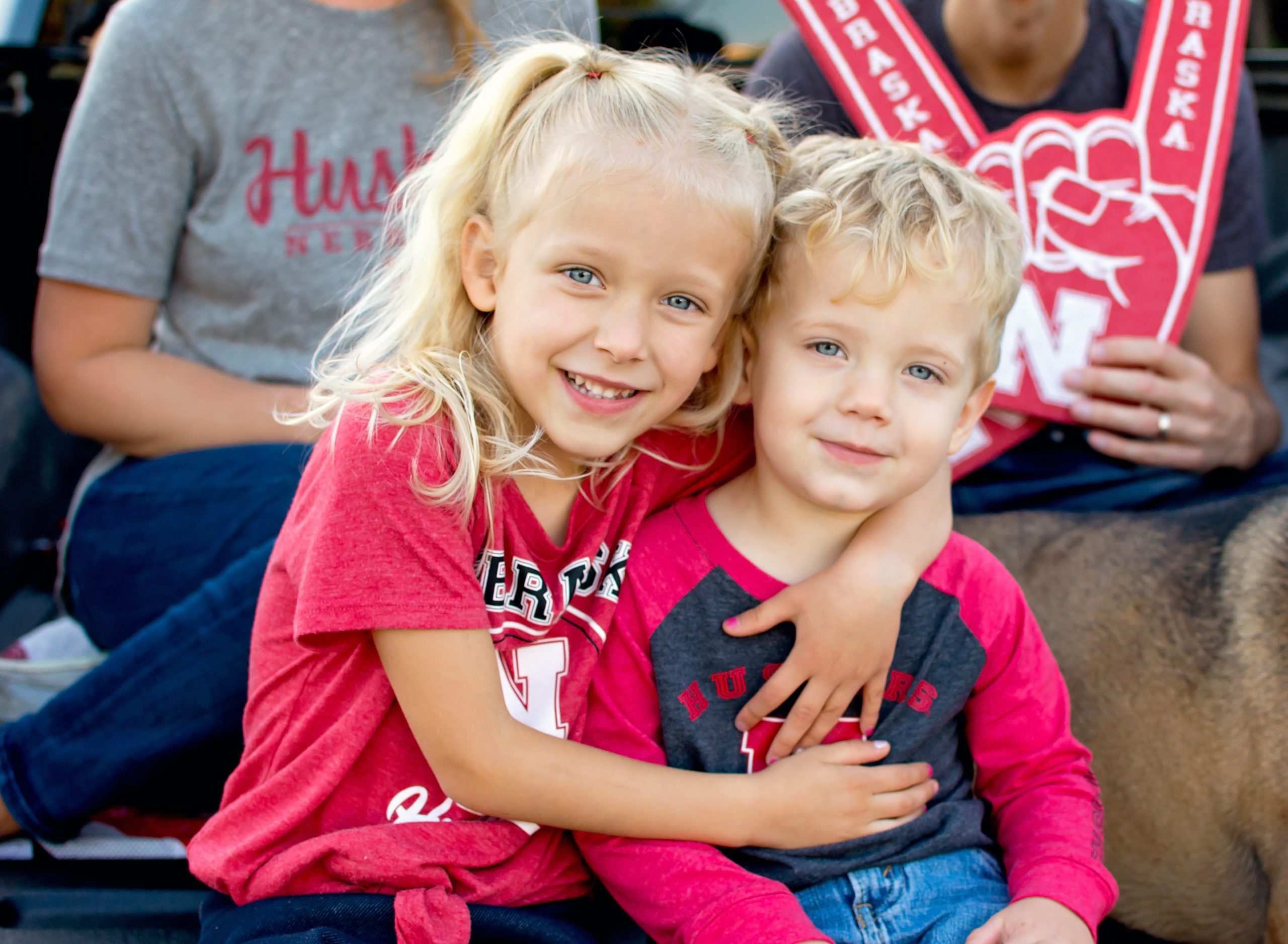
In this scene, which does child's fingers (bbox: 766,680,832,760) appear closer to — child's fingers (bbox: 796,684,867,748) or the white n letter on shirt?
child's fingers (bbox: 796,684,867,748)

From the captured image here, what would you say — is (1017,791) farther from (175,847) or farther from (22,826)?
(22,826)

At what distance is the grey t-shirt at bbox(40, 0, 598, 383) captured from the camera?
6.17 feet

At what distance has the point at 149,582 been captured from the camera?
1.89m

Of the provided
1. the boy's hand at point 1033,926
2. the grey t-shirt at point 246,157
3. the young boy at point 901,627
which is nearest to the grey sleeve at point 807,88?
the grey t-shirt at point 246,157

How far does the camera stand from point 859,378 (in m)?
1.34

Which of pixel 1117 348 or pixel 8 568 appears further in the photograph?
pixel 8 568

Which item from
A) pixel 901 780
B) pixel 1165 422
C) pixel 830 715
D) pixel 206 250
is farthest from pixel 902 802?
pixel 206 250

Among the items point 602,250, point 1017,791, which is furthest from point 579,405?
point 1017,791

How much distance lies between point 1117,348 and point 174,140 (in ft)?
5.59

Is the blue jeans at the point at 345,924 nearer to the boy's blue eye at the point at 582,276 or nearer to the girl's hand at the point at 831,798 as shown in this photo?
the girl's hand at the point at 831,798

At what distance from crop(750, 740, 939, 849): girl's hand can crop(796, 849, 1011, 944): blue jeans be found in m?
0.06

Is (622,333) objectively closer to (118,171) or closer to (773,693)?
(773,693)

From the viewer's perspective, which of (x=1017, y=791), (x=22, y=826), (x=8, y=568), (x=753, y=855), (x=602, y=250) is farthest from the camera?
(x=8, y=568)

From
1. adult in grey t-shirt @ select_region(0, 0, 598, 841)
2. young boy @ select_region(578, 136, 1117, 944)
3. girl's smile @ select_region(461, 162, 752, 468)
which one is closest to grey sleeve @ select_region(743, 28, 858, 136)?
adult in grey t-shirt @ select_region(0, 0, 598, 841)
